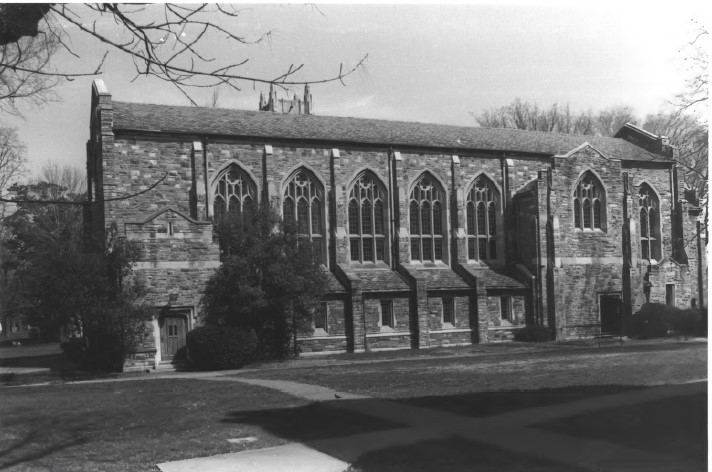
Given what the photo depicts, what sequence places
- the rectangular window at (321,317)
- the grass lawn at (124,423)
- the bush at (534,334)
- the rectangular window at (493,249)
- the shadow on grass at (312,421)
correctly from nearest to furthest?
the grass lawn at (124,423) < the shadow on grass at (312,421) < the bush at (534,334) < the rectangular window at (321,317) < the rectangular window at (493,249)

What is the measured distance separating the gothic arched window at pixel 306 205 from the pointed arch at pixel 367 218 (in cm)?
87

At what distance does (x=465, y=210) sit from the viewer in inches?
804

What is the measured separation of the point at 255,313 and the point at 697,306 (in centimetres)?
811

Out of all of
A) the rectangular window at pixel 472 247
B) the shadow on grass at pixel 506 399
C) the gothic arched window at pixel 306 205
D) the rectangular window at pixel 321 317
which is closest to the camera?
the shadow on grass at pixel 506 399

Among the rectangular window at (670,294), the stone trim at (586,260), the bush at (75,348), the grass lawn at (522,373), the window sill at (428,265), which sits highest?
the stone trim at (586,260)

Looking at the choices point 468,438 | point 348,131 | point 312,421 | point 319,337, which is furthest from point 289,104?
point 468,438

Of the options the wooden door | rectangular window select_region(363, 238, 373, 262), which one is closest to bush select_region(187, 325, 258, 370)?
the wooden door

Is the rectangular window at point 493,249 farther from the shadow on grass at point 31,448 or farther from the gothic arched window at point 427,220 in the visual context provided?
the shadow on grass at point 31,448

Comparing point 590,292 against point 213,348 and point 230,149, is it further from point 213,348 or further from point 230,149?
point 230,149

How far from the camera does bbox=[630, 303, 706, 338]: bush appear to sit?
1189 centimetres

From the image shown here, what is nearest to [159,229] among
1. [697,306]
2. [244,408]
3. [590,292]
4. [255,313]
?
[255,313]

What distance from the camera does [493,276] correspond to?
1889cm

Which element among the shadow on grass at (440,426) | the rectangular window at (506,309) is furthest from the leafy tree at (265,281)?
the rectangular window at (506,309)

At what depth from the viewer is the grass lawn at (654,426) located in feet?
33.3
